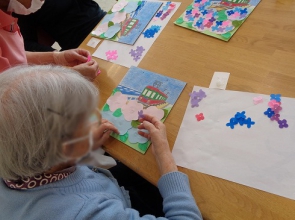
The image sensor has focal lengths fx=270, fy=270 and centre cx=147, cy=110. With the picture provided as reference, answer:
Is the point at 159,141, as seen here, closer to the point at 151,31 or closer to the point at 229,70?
the point at 229,70

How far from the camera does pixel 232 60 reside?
81cm

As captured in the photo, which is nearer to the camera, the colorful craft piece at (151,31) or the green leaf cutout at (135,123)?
the green leaf cutout at (135,123)

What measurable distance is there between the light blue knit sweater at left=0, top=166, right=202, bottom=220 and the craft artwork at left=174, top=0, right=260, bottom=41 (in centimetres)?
50

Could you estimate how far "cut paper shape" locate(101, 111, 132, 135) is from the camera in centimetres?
79

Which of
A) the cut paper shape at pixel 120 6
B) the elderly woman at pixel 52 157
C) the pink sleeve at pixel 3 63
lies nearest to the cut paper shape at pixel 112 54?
the cut paper shape at pixel 120 6

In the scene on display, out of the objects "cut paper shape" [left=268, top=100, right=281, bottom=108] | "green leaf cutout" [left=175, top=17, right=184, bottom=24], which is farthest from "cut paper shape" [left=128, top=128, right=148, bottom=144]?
"green leaf cutout" [left=175, top=17, right=184, bottom=24]

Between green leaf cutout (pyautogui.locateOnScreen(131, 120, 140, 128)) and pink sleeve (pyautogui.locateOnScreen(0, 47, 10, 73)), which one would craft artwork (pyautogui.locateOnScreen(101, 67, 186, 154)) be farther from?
pink sleeve (pyautogui.locateOnScreen(0, 47, 10, 73))

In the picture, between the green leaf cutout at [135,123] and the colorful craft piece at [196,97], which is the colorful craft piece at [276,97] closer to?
the colorful craft piece at [196,97]

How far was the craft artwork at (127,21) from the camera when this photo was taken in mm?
1040

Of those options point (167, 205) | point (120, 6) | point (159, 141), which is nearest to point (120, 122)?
point (159, 141)

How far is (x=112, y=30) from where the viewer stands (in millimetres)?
1099

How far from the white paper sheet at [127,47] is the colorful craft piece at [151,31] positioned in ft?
0.04

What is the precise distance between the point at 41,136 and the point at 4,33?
2.19 feet

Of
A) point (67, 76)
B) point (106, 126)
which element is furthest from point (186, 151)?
point (67, 76)
